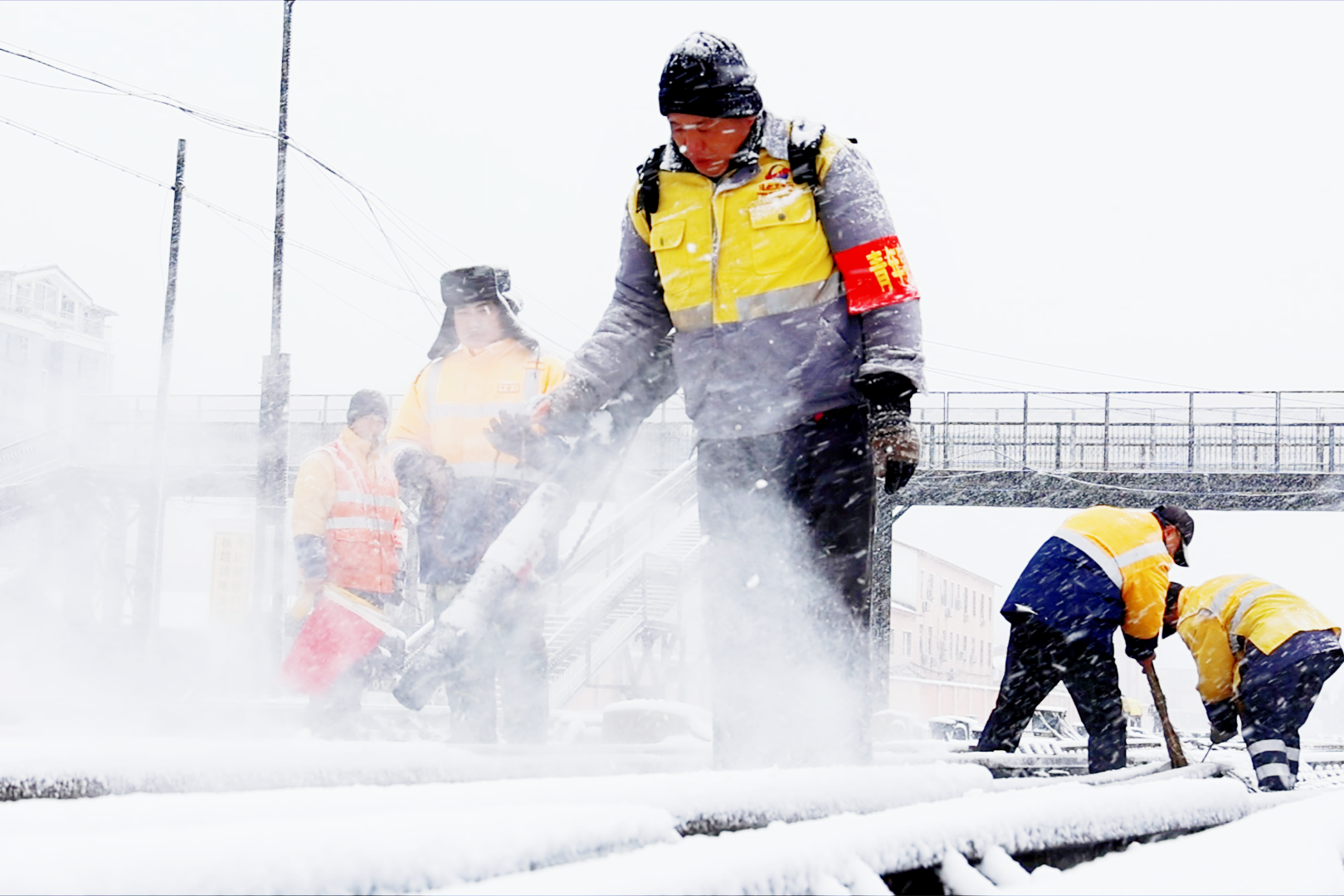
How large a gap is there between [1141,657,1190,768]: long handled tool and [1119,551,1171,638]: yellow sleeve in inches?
5.7

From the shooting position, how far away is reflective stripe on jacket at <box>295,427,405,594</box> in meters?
6.05

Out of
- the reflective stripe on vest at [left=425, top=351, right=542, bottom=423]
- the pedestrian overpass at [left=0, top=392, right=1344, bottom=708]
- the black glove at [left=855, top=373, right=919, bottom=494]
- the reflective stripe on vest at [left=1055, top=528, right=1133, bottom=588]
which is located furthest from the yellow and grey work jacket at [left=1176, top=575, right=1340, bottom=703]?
the pedestrian overpass at [left=0, top=392, right=1344, bottom=708]

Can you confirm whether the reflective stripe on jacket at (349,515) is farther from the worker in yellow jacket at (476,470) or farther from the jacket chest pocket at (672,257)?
the jacket chest pocket at (672,257)

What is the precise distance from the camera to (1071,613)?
18.2 ft

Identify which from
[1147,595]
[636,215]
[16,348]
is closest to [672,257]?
[636,215]

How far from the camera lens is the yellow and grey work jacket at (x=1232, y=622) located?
595 centimetres

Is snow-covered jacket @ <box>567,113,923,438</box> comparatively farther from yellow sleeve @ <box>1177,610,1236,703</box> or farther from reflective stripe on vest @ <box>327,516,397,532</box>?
yellow sleeve @ <box>1177,610,1236,703</box>

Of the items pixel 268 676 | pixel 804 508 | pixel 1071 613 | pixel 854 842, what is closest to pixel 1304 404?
pixel 268 676

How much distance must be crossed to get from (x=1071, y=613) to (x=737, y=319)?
2835mm

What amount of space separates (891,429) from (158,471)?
66.5 feet

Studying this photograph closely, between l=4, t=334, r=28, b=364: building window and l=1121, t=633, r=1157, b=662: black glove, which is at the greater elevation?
l=4, t=334, r=28, b=364: building window

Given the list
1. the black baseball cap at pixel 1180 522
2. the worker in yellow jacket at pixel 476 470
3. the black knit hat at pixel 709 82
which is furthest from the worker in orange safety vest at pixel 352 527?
the black baseball cap at pixel 1180 522

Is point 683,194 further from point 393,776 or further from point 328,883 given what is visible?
point 328,883

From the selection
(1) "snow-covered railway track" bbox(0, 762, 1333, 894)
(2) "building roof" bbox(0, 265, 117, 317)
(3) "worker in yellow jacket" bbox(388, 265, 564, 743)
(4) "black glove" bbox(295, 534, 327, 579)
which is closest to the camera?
(1) "snow-covered railway track" bbox(0, 762, 1333, 894)
